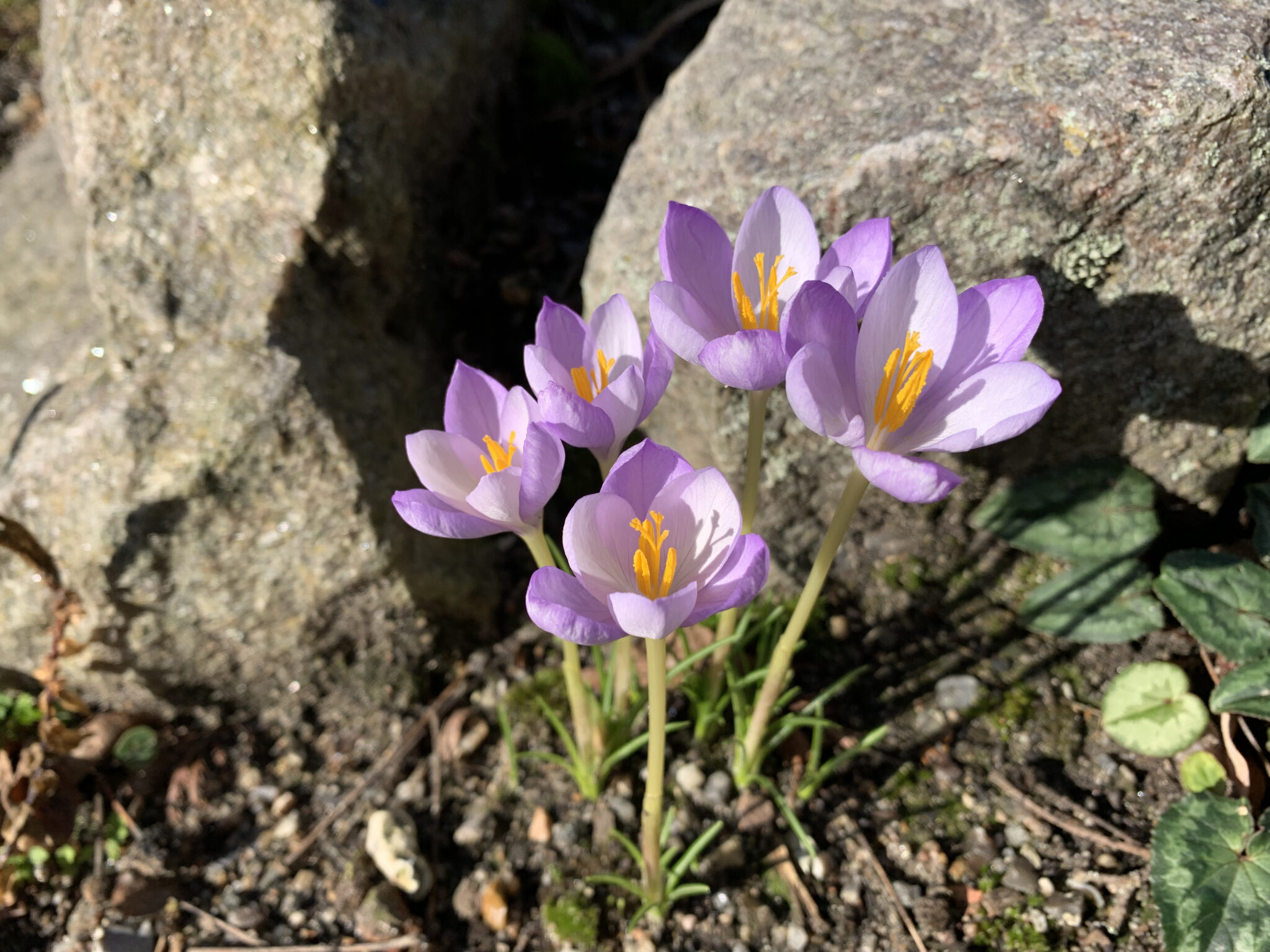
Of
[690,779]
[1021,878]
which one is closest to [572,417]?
[690,779]

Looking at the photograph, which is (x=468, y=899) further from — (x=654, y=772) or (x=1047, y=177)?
(x=1047, y=177)

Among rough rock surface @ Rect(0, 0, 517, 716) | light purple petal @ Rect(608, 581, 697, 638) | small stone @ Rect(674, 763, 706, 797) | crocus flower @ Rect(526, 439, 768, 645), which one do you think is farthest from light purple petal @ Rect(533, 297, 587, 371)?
small stone @ Rect(674, 763, 706, 797)

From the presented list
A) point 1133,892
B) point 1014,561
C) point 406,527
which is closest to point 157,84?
point 406,527

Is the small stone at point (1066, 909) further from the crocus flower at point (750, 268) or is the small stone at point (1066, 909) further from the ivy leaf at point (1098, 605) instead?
the crocus flower at point (750, 268)

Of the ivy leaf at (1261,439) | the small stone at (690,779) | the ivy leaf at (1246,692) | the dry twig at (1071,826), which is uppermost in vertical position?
the ivy leaf at (1261,439)

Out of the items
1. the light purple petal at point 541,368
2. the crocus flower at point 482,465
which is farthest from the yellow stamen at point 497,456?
the light purple petal at point 541,368

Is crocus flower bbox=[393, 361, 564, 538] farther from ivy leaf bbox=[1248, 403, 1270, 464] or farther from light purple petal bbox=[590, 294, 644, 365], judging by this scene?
ivy leaf bbox=[1248, 403, 1270, 464]
